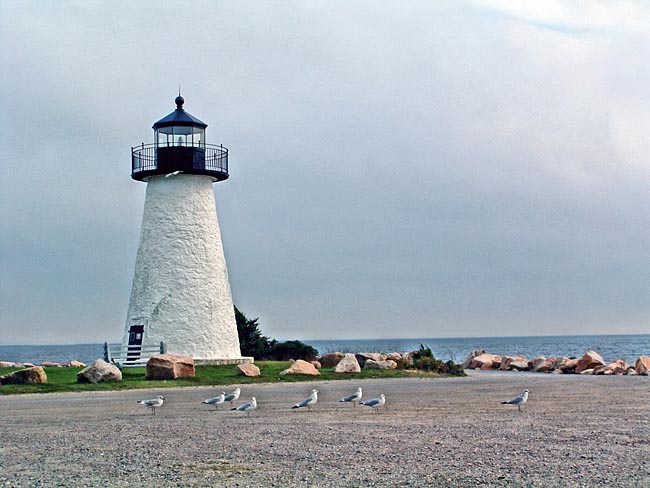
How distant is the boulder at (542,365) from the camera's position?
2005 inches

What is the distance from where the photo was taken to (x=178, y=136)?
40.1 meters

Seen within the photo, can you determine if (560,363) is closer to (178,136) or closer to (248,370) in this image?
(248,370)

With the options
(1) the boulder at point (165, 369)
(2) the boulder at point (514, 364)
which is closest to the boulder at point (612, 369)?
(2) the boulder at point (514, 364)

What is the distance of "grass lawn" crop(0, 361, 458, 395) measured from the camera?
29.3 metres

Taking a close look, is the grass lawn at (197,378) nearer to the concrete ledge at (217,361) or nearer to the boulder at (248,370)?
the boulder at (248,370)

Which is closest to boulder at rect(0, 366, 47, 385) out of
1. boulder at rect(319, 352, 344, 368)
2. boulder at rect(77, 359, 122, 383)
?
boulder at rect(77, 359, 122, 383)

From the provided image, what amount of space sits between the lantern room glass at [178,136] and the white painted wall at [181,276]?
1434 millimetres

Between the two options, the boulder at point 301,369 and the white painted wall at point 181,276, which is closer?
the boulder at point 301,369

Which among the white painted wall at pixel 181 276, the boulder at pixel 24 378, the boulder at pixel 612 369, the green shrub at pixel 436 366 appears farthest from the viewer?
the boulder at pixel 612 369

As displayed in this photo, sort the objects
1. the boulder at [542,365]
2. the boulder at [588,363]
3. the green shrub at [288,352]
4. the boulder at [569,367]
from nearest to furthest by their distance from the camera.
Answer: the boulder at [588,363]
the boulder at [569,367]
the green shrub at [288,352]
the boulder at [542,365]

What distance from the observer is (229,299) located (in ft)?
134

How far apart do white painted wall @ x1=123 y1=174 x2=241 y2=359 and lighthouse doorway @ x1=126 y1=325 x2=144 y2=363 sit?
236 millimetres

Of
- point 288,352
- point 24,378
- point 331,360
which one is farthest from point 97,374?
point 288,352

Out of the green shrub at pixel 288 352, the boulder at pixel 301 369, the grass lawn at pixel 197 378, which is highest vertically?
the green shrub at pixel 288 352
